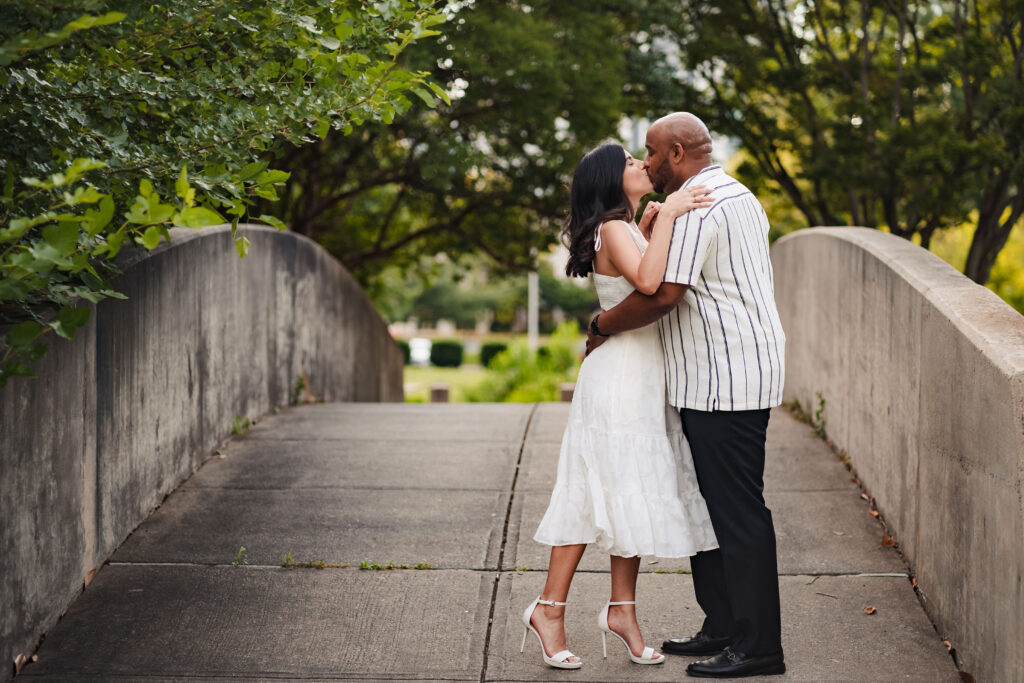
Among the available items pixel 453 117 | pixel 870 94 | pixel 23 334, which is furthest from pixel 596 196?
pixel 870 94

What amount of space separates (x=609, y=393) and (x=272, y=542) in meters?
2.07

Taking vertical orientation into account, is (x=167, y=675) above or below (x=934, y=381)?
below

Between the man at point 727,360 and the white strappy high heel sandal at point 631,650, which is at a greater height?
the man at point 727,360

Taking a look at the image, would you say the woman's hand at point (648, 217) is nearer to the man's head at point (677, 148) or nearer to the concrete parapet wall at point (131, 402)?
the man's head at point (677, 148)

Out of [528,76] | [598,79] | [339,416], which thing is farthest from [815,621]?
[598,79]

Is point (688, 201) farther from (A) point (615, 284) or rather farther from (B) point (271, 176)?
(B) point (271, 176)

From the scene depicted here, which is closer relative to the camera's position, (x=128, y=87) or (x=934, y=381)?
(x=128, y=87)

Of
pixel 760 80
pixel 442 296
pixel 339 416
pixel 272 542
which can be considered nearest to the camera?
pixel 272 542

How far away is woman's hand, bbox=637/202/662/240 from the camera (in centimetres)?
363

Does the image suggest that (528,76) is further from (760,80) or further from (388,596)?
(388,596)

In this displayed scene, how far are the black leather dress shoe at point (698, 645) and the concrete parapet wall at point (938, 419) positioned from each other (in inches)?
33.9

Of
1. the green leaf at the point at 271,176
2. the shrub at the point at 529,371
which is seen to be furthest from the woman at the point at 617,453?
the shrub at the point at 529,371

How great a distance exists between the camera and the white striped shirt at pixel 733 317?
3.50m

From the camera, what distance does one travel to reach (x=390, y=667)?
3705mm
